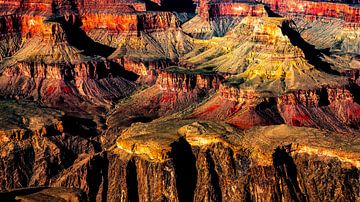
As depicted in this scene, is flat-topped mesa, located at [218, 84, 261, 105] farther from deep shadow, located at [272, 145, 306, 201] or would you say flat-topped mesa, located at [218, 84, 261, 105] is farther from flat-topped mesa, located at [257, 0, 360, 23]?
flat-topped mesa, located at [257, 0, 360, 23]

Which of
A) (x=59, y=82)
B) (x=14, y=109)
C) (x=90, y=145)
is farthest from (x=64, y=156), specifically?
(x=59, y=82)

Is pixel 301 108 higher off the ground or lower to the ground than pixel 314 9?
lower

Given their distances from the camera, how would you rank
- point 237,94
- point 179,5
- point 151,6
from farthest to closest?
point 179,5
point 151,6
point 237,94

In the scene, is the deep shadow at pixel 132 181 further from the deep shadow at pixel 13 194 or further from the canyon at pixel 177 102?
the deep shadow at pixel 13 194

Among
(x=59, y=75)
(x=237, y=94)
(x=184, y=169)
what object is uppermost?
(x=59, y=75)

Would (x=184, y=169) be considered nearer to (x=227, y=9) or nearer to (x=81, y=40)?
Result: (x=81, y=40)

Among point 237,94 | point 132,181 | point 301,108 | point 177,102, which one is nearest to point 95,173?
point 132,181
